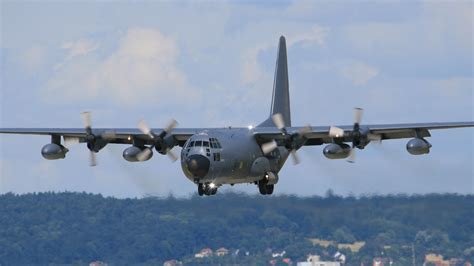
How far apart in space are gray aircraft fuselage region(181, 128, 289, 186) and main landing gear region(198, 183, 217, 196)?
1.27 ft

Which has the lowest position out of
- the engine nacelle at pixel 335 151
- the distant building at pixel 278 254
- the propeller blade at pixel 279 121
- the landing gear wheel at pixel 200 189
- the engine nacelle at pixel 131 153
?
the distant building at pixel 278 254

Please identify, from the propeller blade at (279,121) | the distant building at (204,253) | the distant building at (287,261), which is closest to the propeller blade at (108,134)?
the propeller blade at (279,121)

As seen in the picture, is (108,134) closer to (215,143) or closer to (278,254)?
(215,143)

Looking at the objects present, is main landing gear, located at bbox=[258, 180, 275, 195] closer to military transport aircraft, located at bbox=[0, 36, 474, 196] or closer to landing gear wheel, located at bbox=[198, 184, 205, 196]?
military transport aircraft, located at bbox=[0, 36, 474, 196]

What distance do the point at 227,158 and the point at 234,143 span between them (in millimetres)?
1243

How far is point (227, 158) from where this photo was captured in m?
75.4

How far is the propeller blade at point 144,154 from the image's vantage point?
7731 centimetres

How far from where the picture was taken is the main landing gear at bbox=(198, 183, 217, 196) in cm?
7650

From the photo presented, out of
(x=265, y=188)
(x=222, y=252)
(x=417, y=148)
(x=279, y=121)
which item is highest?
Result: (x=279, y=121)

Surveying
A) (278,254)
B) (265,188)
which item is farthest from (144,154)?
(278,254)

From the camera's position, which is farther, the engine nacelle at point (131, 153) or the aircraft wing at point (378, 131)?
the engine nacelle at point (131, 153)

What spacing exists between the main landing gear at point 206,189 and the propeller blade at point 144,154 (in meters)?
3.00

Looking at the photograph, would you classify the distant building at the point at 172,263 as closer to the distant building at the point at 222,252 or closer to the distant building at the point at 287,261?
the distant building at the point at 222,252

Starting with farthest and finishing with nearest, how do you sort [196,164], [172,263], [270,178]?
[172,263] < [270,178] < [196,164]
